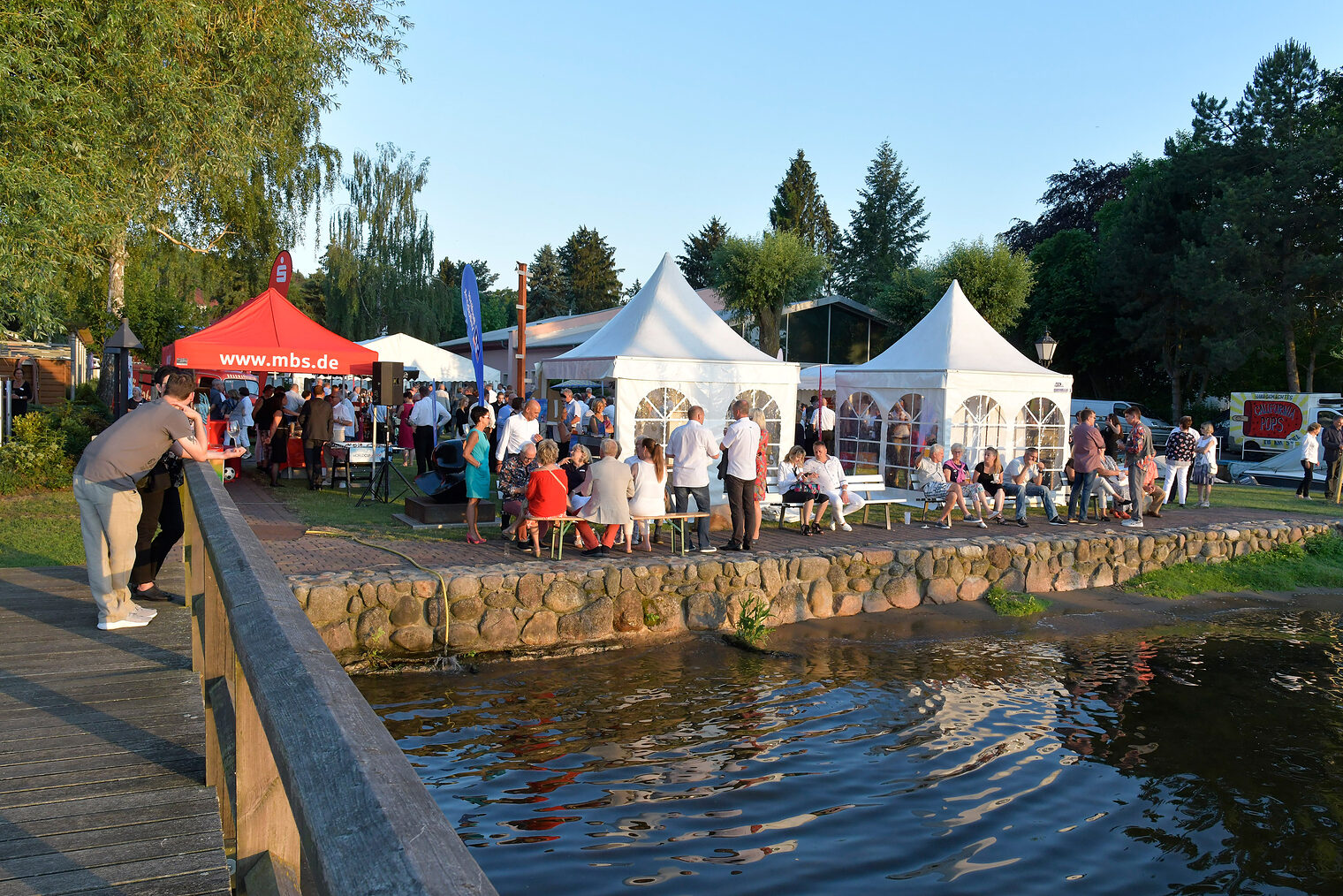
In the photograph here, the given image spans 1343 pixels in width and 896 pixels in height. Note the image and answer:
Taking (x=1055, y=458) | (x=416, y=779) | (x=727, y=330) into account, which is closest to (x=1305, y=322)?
(x=1055, y=458)

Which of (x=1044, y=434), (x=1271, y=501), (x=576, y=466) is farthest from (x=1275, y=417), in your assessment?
(x=576, y=466)

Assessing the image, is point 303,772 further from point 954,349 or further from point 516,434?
point 954,349

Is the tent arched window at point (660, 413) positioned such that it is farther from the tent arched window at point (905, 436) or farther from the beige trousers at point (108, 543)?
the beige trousers at point (108, 543)

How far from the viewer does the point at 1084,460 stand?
13266mm

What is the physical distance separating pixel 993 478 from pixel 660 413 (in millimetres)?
4931

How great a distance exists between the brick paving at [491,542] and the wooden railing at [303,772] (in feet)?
15.0

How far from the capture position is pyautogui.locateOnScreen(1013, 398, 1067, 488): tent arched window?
15.2m

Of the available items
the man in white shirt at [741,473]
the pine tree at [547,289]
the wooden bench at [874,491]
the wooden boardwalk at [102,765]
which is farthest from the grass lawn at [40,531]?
the pine tree at [547,289]

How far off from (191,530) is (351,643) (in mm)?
3609

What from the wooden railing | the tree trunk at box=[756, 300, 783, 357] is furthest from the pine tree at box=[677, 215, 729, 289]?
the wooden railing

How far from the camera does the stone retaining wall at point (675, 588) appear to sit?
815 centimetres

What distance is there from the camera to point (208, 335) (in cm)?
1233

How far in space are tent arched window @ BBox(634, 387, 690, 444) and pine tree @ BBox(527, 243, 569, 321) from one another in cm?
5213

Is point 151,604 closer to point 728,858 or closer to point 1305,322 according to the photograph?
point 728,858
